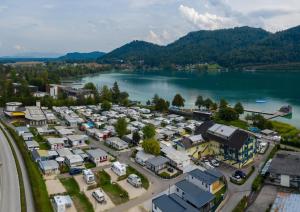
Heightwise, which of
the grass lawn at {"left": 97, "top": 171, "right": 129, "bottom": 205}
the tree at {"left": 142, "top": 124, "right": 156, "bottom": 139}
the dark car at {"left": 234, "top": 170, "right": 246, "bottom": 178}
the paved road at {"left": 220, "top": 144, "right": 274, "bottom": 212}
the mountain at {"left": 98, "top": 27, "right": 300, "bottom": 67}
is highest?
the mountain at {"left": 98, "top": 27, "right": 300, "bottom": 67}

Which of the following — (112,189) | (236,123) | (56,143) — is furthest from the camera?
(236,123)

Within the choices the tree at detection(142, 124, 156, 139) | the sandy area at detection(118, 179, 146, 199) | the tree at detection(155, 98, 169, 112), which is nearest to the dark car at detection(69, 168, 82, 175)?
the sandy area at detection(118, 179, 146, 199)

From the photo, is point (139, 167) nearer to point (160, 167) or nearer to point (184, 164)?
point (160, 167)

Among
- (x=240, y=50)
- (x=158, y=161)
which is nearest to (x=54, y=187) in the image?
(x=158, y=161)

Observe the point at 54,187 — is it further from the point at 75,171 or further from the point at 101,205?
the point at 101,205

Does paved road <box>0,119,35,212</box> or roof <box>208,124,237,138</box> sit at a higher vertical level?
roof <box>208,124,237,138</box>

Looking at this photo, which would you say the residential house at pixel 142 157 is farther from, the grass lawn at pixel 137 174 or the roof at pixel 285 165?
the roof at pixel 285 165

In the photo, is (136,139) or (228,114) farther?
(228,114)

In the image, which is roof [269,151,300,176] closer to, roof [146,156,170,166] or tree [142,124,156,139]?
roof [146,156,170,166]
